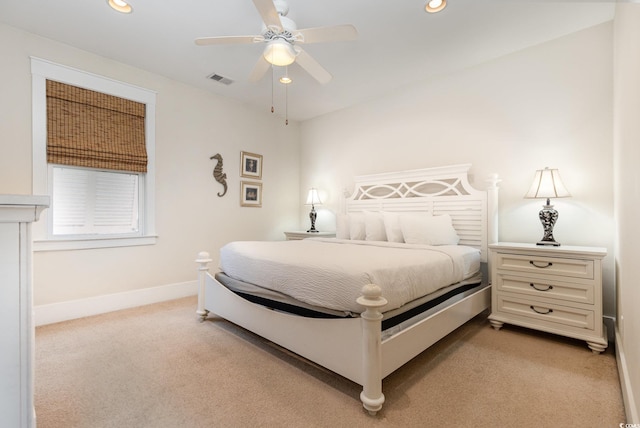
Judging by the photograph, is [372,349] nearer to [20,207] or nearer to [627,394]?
[627,394]

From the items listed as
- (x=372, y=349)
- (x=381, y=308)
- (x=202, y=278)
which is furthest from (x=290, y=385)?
(x=202, y=278)

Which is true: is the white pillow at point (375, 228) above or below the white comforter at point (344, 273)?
above

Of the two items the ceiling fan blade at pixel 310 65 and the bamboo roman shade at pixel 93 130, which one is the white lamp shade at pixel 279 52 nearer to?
the ceiling fan blade at pixel 310 65

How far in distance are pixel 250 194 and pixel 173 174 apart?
44.5 inches

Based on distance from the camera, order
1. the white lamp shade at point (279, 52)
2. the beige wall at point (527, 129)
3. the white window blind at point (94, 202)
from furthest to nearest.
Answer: the white window blind at point (94, 202)
the beige wall at point (527, 129)
the white lamp shade at point (279, 52)

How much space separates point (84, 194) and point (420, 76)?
3.93 m

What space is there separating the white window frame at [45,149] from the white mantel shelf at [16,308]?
7.88 feet

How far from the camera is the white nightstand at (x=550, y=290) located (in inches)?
84.8

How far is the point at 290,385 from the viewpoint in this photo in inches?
68.1

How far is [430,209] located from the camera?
11.3 ft

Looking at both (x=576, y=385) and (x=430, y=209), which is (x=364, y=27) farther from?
(x=576, y=385)

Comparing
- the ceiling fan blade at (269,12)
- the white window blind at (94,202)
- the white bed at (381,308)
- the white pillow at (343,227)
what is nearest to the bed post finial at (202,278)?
the white bed at (381,308)

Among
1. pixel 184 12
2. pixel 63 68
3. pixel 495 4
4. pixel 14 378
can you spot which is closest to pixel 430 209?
pixel 495 4

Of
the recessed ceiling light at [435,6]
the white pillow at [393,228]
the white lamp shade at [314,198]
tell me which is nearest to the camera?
the recessed ceiling light at [435,6]
